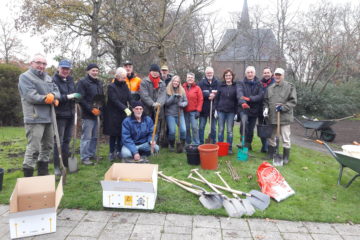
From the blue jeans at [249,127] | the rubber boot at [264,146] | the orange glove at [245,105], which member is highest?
the orange glove at [245,105]

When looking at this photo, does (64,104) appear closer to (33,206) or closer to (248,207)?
(33,206)

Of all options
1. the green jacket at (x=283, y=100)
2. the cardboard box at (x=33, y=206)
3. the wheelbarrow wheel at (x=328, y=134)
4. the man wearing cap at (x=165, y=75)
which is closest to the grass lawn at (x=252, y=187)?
the cardboard box at (x=33, y=206)

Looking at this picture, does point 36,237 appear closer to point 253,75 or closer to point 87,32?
point 253,75

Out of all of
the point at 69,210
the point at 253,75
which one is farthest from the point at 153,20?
the point at 69,210

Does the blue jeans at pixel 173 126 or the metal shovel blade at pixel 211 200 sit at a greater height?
the blue jeans at pixel 173 126

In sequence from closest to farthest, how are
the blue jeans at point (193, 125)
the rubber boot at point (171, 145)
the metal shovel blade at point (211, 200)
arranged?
1. the metal shovel blade at point (211, 200)
2. the blue jeans at point (193, 125)
3. the rubber boot at point (171, 145)

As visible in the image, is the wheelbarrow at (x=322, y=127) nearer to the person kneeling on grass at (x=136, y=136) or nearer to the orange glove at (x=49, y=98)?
the person kneeling on grass at (x=136, y=136)

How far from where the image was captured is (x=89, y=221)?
3.28 m

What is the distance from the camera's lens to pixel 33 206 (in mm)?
3301

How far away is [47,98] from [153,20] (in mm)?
6721

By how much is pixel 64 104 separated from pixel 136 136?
1377mm

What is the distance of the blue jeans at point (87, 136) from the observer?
5.08 meters

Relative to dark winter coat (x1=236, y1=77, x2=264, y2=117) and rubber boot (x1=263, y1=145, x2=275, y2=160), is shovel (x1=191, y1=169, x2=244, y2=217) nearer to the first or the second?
rubber boot (x1=263, y1=145, x2=275, y2=160)

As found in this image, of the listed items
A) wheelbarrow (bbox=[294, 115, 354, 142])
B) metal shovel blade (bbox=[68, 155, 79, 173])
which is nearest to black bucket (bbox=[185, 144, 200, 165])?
metal shovel blade (bbox=[68, 155, 79, 173])
